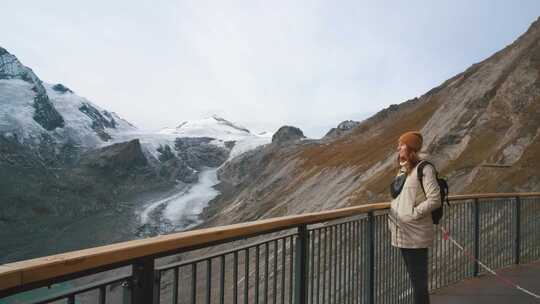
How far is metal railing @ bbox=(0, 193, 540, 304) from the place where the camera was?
2287 millimetres

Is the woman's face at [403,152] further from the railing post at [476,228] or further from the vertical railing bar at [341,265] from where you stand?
the railing post at [476,228]

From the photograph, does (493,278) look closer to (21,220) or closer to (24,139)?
(21,220)

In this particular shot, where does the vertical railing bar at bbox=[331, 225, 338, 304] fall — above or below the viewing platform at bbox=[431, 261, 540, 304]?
above

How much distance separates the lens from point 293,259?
4.49 m

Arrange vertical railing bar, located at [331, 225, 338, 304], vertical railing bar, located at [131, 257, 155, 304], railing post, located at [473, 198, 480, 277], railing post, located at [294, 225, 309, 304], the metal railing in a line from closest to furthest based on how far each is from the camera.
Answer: the metal railing → vertical railing bar, located at [131, 257, 155, 304] → railing post, located at [294, 225, 309, 304] → vertical railing bar, located at [331, 225, 338, 304] → railing post, located at [473, 198, 480, 277]

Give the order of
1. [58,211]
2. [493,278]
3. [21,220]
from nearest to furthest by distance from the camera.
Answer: [493,278] → [21,220] → [58,211]

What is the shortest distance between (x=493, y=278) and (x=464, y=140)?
81.3 feet

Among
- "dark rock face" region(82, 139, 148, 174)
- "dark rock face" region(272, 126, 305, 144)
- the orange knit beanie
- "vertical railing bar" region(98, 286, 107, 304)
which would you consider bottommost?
"dark rock face" region(82, 139, 148, 174)

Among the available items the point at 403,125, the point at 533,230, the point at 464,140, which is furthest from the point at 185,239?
the point at 403,125

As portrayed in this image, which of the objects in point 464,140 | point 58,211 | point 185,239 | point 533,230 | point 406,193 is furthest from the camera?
point 58,211

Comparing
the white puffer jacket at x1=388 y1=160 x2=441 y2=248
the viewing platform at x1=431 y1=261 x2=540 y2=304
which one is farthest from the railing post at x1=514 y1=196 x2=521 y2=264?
the white puffer jacket at x1=388 y1=160 x2=441 y2=248

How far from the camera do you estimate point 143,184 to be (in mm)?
183875

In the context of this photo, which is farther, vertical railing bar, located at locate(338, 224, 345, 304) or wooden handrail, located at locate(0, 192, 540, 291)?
vertical railing bar, located at locate(338, 224, 345, 304)

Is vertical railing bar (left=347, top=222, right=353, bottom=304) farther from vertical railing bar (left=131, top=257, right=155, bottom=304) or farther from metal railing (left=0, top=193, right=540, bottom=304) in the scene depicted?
vertical railing bar (left=131, top=257, right=155, bottom=304)
